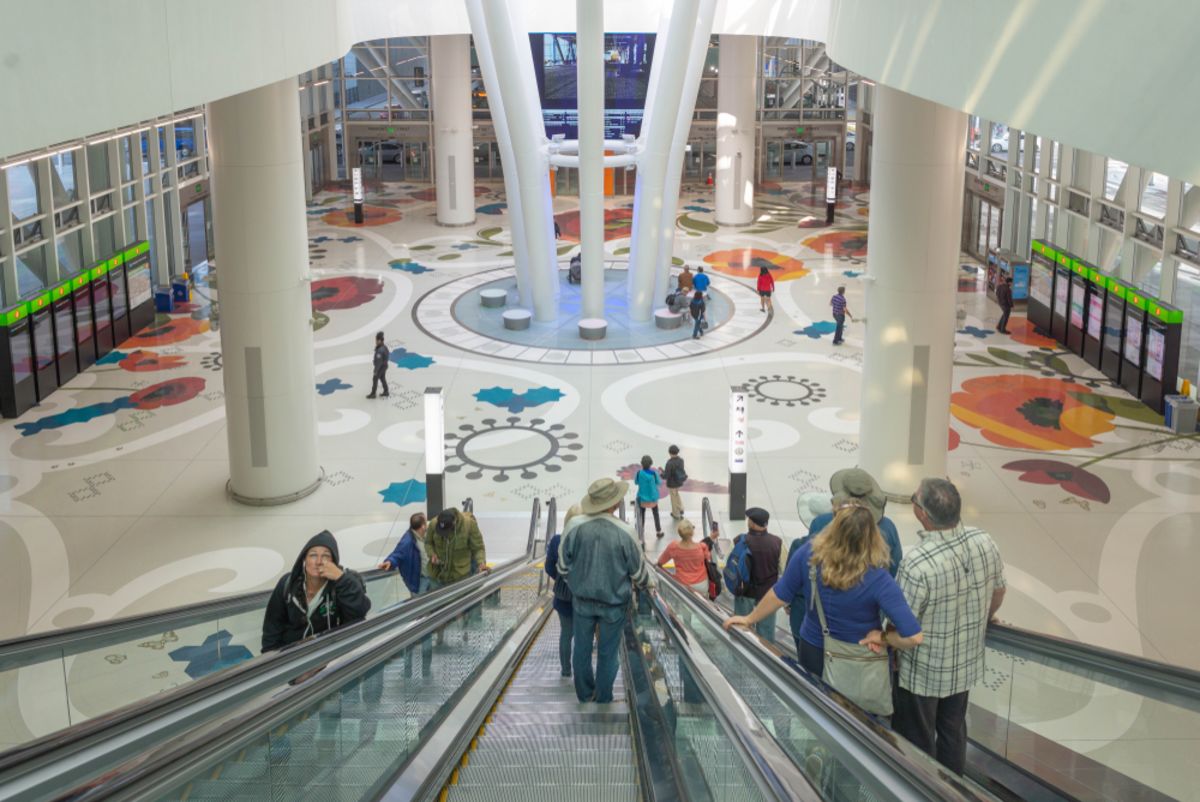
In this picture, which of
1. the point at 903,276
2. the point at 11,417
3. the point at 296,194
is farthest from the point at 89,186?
the point at 903,276

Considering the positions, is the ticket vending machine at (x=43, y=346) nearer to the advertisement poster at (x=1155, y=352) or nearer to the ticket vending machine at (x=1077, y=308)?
the advertisement poster at (x=1155, y=352)

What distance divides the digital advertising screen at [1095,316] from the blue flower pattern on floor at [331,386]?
40.8 ft

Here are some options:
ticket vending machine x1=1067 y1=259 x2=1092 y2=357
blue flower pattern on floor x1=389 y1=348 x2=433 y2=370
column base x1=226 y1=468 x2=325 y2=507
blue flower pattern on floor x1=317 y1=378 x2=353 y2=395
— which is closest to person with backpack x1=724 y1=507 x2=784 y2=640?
column base x1=226 y1=468 x2=325 y2=507

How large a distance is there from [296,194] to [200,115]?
14.3 meters

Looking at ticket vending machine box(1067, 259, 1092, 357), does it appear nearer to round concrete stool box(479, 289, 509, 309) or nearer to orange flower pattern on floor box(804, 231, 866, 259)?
orange flower pattern on floor box(804, 231, 866, 259)

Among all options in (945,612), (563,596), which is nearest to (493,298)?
(563,596)

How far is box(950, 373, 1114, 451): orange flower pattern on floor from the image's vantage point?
55.5 ft

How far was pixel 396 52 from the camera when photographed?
136ft

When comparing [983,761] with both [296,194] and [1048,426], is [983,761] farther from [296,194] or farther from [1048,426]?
[1048,426]

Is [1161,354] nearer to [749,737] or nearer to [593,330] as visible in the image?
[593,330]

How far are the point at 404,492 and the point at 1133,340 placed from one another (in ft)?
38.6

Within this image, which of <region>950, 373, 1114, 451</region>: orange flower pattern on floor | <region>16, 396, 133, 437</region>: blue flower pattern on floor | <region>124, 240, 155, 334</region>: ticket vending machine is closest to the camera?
<region>950, 373, 1114, 451</region>: orange flower pattern on floor

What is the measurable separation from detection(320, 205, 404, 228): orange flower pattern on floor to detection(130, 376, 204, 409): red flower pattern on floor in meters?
14.7

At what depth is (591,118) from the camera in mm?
21188
